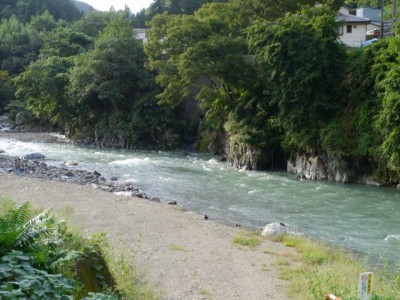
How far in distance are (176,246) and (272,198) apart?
9717 millimetres

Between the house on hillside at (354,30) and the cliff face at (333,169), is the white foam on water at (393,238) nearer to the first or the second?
the cliff face at (333,169)

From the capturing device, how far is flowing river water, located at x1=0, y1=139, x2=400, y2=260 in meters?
16.5

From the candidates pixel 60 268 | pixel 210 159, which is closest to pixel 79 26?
→ pixel 210 159

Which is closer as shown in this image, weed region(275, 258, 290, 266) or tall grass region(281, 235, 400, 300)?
tall grass region(281, 235, 400, 300)

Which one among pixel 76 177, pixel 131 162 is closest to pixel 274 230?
pixel 76 177

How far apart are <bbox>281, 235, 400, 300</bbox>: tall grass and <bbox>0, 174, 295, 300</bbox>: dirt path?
368 mm

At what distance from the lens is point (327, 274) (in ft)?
30.8

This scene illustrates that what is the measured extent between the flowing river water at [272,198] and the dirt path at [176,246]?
2566 millimetres

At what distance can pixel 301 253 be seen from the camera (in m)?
13.1

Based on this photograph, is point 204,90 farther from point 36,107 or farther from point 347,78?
point 36,107

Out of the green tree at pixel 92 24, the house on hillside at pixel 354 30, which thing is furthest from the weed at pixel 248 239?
the green tree at pixel 92 24

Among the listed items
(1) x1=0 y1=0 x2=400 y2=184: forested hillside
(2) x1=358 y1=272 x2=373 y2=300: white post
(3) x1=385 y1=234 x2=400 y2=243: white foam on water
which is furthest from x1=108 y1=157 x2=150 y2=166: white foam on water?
(2) x1=358 y1=272 x2=373 y2=300: white post

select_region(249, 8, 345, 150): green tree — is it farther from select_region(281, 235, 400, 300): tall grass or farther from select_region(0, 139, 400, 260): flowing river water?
select_region(281, 235, 400, 300): tall grass

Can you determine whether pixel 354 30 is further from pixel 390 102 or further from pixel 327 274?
pixel 327 274
